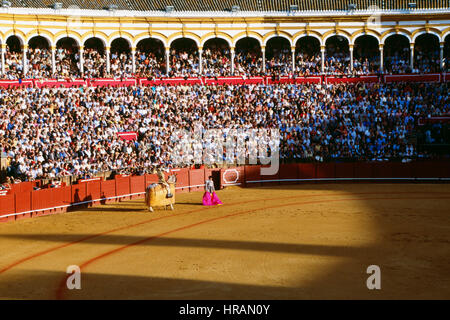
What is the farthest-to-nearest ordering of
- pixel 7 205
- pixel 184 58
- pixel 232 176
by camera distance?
pixel 184 58 < pixel 232 176 < pixel 7 205

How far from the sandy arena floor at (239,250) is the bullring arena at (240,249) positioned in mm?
29

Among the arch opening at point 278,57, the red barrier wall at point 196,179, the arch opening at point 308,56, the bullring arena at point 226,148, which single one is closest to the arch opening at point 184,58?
the bullring arena at point 226,148

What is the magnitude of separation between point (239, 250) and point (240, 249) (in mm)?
121

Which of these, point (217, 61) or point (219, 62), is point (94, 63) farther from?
point (219, 62)

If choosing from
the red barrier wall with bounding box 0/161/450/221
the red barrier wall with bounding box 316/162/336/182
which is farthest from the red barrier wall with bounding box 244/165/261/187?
the red barrier wall with bounding box 316/162/336/182

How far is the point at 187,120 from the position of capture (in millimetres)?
33312

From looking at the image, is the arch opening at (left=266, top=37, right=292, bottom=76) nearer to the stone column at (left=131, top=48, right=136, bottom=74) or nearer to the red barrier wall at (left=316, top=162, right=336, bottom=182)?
the stone column at (left=131, top=48, right=136, bottom=74)

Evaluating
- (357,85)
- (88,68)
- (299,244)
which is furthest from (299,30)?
(299,244)

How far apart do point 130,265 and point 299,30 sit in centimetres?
3066

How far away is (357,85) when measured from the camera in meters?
37.2

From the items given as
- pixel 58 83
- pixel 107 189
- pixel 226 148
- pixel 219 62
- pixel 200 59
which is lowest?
pixel 107 189

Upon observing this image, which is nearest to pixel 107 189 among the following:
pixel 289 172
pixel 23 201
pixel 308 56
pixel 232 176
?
pixel 23 201

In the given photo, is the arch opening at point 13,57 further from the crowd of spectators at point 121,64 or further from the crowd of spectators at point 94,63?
the crowd of spectators at point 121,64

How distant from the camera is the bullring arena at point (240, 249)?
39.8ft
